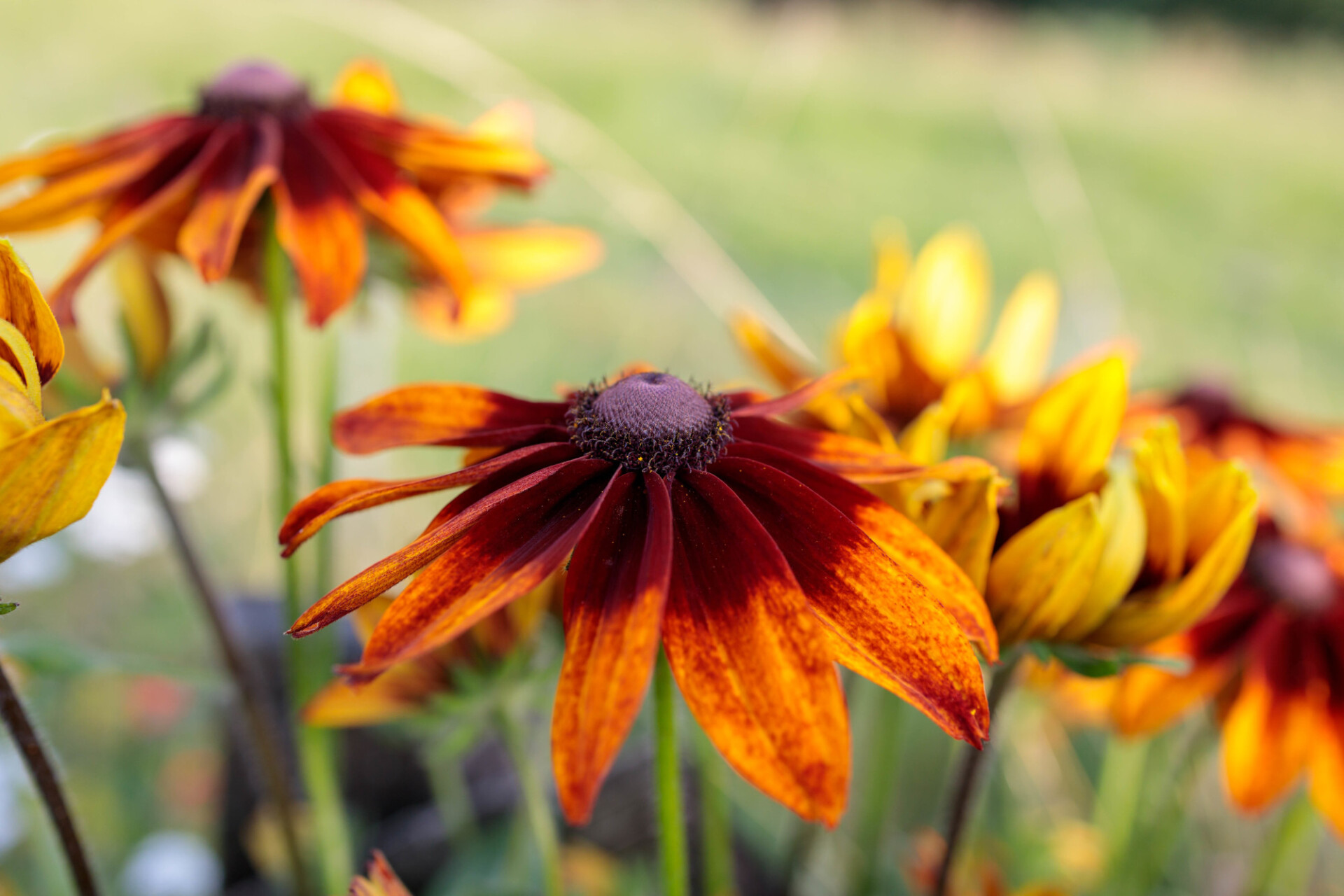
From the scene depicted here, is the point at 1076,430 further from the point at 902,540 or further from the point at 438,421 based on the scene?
the point at 438,421

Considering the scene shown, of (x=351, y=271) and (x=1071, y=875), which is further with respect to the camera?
(x=1071, y=875)

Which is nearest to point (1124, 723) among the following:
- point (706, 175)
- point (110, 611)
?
point (110, 611)

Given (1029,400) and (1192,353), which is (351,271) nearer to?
(1029,400)

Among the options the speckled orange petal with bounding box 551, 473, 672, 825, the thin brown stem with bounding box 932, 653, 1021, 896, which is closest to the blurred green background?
the thin brown stem with bounding box 932, 653, 1021, 896

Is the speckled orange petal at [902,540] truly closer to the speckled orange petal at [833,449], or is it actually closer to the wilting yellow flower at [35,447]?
the speckled orange petal at [833,449]

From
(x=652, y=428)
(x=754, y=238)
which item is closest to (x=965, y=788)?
(x=652, y=428)

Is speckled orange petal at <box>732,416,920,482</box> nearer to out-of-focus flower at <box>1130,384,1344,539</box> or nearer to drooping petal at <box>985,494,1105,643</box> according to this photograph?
drooping petal at <box>985,494,1105,643</box>

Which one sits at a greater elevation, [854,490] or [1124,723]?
[854,490]
